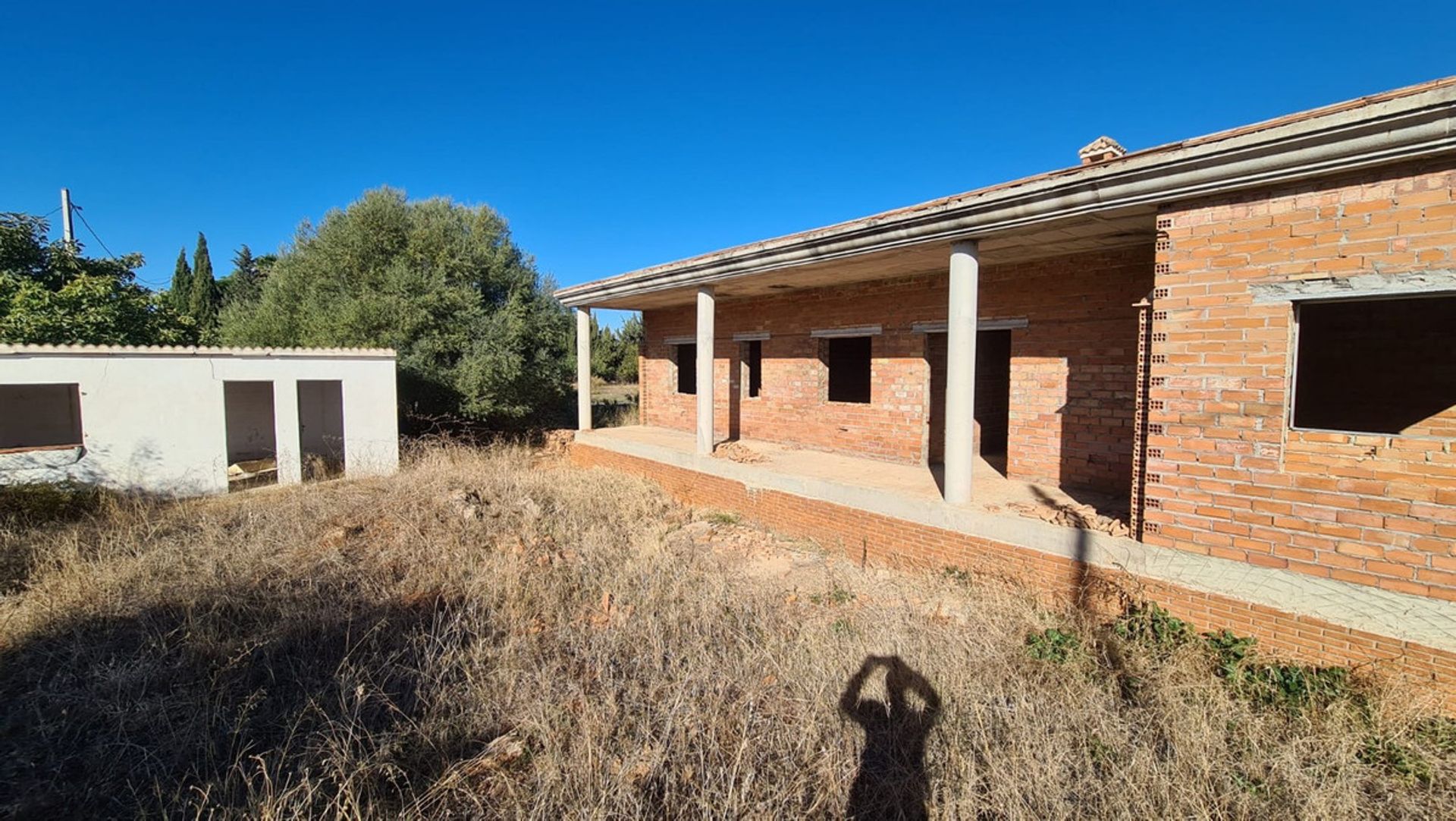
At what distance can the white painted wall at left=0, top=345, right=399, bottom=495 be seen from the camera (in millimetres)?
8445

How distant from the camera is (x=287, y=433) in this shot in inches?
392

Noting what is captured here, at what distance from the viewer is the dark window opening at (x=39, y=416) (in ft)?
39.0

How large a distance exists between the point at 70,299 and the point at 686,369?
1196 cm

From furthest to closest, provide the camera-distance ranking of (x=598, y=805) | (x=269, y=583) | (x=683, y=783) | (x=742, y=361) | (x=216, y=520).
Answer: (x=742, y=361), (x=216, y=520), (x=269, y=583), (x=683, y=783), (x=598, y=805)

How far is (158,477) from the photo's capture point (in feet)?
29.8

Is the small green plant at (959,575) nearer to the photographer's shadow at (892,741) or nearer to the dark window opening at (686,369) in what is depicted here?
the photographer's shadow at (892,741)

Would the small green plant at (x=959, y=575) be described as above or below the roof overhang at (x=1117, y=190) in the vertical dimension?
below

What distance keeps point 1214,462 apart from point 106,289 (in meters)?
17.9

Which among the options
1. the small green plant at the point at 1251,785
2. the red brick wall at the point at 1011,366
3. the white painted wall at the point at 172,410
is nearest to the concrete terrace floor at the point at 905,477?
the red brick wall at the point at 1011,366

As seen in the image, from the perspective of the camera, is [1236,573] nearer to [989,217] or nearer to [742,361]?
[989,217]

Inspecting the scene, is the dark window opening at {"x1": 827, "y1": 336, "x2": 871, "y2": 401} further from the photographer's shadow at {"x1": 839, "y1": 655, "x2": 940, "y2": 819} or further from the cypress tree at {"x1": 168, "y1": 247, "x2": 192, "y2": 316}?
the cypress tree at {"x1": 168, "y1": 247, "x2": 192, "y2": 316}

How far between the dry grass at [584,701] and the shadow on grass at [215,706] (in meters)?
0.02

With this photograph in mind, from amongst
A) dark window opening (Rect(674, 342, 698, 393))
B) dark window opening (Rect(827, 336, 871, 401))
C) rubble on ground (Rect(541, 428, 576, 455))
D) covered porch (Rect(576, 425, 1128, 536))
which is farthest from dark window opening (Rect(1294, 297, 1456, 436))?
rubble on ground (Rect(541, 428, 576, 455))

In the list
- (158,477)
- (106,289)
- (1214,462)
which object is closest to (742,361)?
(1214,462)
